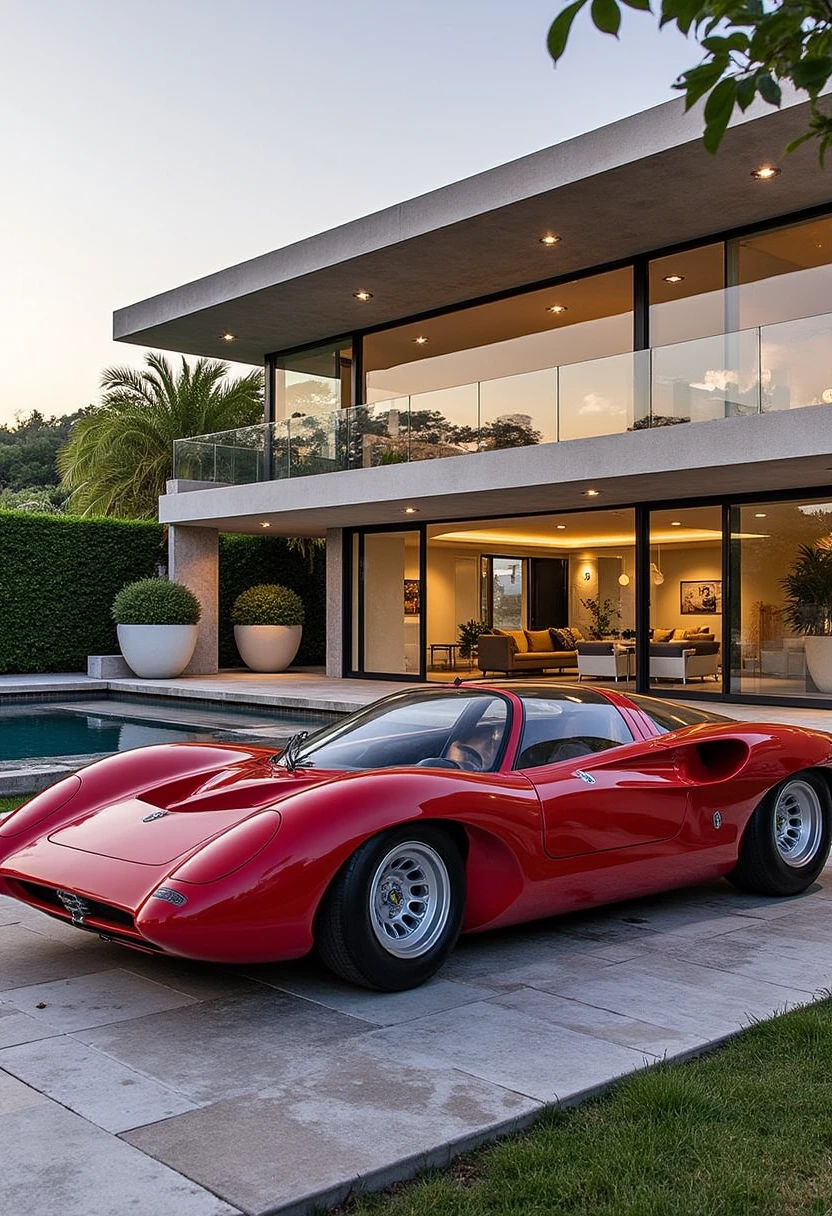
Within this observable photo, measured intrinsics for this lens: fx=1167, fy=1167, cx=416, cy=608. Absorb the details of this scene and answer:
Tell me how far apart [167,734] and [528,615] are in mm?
13639

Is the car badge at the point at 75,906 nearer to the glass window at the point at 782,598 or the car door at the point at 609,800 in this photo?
the car door at the point at 609,800

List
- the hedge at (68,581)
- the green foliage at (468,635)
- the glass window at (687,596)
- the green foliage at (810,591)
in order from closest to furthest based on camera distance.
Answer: the green foliage at (810,591)
the glass window at (687,596)
the hedge at (68,581)
the green foliage at (468,635)

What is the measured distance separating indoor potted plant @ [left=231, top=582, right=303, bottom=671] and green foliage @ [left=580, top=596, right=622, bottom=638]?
20.3 ft

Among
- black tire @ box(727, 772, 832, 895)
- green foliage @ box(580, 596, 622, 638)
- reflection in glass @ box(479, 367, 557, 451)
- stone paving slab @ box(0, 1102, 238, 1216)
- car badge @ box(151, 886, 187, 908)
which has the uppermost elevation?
reflection in glass @ box(479, 367, 557, 451)

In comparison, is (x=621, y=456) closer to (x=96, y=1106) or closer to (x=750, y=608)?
(x=750, y=608)

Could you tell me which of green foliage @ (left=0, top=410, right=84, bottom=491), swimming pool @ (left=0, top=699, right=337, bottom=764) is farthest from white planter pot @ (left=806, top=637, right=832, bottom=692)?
green foliage @ (left=0, top=410, right=84, bottom=491)

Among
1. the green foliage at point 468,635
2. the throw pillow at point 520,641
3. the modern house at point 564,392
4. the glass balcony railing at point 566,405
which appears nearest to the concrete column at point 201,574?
the modern house at point 564,392

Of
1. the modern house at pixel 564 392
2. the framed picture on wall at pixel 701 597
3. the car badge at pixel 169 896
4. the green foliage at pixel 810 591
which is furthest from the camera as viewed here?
the framed picture on wall at pixel 701 597

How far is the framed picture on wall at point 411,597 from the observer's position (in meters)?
19.5

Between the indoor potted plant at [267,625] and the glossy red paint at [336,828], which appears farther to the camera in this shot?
the indoor potted plant at [267,625]

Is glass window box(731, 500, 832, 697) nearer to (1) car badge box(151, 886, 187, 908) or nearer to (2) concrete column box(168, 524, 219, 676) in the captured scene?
(2) concrete column box(168, 524, 219, 676)

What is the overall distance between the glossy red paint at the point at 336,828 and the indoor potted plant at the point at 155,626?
47.2 feet

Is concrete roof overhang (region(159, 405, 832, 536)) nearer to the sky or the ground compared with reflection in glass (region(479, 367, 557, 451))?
nearer to the ground

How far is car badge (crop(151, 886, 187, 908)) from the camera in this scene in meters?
3.53
